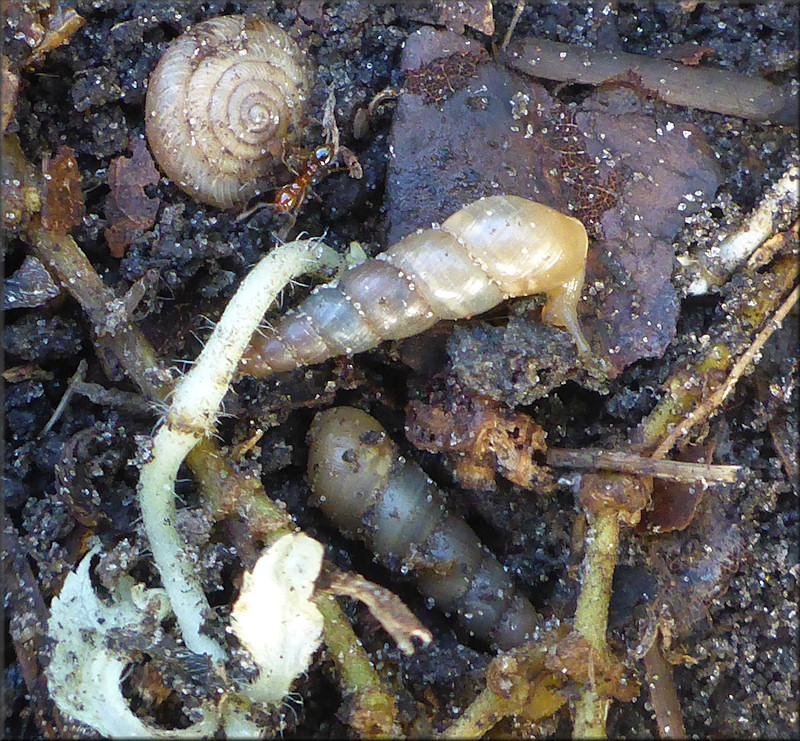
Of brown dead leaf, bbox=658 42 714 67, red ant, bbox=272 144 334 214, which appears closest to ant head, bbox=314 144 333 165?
red ant, bbox=272 144 334 214

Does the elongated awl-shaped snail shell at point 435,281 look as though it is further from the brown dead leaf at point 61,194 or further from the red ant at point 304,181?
the brown dead leaf at point 61,194

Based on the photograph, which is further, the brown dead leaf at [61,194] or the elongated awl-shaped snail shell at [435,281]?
the brown dead leaf at [61,194]

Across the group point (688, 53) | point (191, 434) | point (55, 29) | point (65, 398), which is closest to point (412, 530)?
point (191, 434)

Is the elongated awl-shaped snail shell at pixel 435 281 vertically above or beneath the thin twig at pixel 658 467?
above

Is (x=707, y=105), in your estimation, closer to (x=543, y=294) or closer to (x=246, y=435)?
(x=543, y=294)

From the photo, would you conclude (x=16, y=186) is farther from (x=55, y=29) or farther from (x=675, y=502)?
(x=675, y=502)

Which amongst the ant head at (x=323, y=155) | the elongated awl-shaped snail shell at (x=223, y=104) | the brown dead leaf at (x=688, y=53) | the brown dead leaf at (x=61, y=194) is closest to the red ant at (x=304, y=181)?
the ant head at (x=323, y=155)

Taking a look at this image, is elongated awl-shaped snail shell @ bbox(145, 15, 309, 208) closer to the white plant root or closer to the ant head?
the ant head

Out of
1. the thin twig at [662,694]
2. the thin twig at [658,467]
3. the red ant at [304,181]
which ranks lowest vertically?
the thin twig at [662,694]
